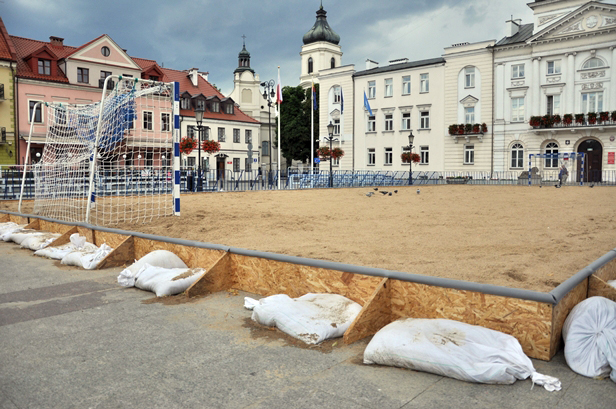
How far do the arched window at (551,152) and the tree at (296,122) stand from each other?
93.4 ft

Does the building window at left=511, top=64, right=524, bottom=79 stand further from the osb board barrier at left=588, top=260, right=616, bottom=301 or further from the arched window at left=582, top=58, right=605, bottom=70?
the osb board barrier at left=588, top=260, right=616, bottom=301

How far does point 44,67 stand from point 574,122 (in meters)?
41.2

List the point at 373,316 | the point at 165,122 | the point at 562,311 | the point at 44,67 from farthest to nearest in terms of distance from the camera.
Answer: the point at 44,67 → the point at 165,122 → the point at 373,316 → the point at 562,311

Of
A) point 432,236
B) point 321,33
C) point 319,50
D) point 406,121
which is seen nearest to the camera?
point 432,236

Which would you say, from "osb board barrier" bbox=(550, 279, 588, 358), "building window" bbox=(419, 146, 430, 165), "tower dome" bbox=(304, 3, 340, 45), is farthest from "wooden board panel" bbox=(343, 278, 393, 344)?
"tower dome" bbox=(304, 3, 340, 45)

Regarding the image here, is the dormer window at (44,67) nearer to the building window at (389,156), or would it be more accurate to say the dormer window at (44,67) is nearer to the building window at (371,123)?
the building window at (371,123)

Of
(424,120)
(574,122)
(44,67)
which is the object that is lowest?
(574,122)

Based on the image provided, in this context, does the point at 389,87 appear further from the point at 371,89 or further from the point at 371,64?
the point at 371,64

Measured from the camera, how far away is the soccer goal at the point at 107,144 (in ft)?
33.8

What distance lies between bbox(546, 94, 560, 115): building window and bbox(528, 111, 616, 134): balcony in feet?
2.59

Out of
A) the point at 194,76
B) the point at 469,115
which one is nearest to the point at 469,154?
the point at 469,115

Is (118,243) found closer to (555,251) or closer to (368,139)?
(555,251)

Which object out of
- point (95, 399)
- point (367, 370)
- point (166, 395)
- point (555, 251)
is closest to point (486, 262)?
point (555, 251)

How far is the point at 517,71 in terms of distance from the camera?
130ft
